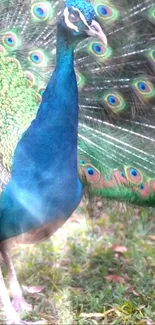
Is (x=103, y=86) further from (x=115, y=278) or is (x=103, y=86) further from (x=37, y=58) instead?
(x=115, y=278)

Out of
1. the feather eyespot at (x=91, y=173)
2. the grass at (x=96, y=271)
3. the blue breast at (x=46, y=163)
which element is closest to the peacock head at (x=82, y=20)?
the blue breast at (x=46, y=163)

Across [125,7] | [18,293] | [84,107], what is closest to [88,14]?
[125,7]

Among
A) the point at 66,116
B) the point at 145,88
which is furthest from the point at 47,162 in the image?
the point at 145,88

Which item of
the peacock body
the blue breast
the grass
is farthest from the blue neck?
the grass

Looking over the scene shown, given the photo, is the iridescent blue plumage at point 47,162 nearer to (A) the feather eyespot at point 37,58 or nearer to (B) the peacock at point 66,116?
(B) the peacock at point 66,116

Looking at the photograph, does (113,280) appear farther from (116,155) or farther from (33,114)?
(33,114)

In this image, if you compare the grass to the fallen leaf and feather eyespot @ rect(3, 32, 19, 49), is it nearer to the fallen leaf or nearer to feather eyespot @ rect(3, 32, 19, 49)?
the fallen leaf

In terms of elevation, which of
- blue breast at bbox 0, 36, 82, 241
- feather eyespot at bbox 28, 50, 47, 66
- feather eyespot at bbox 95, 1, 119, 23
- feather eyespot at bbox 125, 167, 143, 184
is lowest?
feather eyespot at bbox 125, 167, 143, 184
